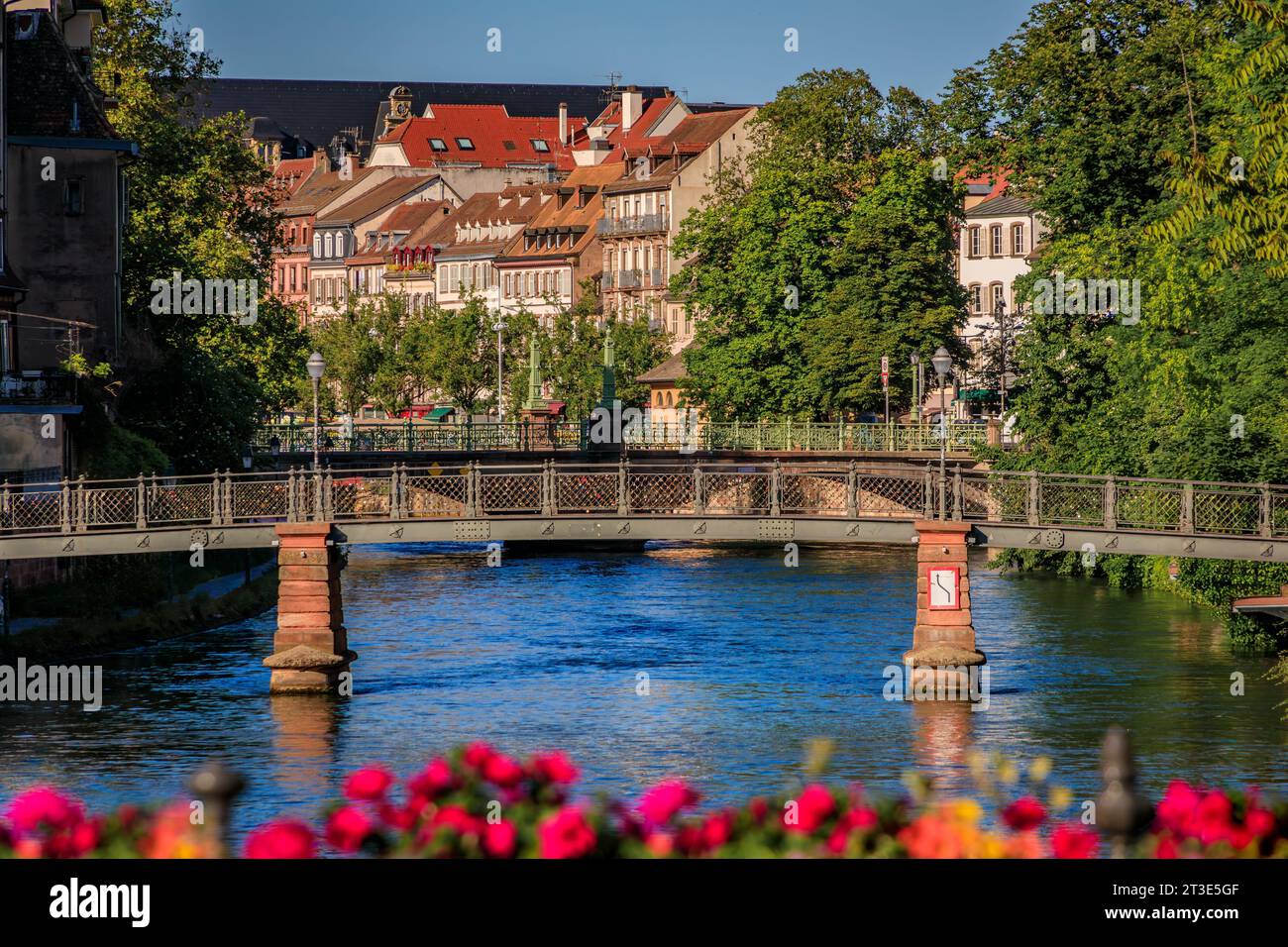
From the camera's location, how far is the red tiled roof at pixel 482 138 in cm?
18175

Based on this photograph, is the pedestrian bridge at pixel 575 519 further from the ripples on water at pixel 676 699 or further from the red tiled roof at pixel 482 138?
the red tiled roof at pixel 482 138

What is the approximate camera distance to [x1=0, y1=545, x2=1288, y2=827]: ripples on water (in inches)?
1264

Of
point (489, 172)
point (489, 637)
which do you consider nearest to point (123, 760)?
point (489, 637)

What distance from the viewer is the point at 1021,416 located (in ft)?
200

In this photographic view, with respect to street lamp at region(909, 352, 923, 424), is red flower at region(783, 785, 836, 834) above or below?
below

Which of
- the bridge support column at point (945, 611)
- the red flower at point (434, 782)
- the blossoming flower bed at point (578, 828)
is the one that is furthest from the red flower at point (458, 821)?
the bridge support column at point (945, 611)

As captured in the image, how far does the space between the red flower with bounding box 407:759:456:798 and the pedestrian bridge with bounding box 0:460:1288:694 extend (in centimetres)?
2879

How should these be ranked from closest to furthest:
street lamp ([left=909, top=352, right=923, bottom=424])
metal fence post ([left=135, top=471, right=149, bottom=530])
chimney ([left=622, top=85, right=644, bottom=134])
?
metal fence post ([left=135, top=471, right=149, bottom=530]) < street lamp ([left=909, top=352, right=923, bottom=424]) < chimney ([left=622, top=85, right=644, bottom=134])

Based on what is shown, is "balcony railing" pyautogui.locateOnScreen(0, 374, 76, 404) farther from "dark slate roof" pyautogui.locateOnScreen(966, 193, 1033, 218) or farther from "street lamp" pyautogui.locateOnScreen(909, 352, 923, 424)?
"dark slate roof" pyautogui.locateOnScreen(966, 193, 1033, 218)

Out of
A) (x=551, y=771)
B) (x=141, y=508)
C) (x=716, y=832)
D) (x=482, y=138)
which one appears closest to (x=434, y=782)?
(x=551, y=771)

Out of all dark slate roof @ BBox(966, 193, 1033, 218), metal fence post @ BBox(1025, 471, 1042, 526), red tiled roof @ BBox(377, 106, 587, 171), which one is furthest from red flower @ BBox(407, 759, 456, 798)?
red tiled roof @ BBox(377, 106, 587, 171)

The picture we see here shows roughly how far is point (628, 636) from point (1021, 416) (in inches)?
623

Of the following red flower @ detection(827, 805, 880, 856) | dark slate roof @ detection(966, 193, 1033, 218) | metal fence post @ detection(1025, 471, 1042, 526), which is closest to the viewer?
red flower @ detection(827, 805, 880, 856)

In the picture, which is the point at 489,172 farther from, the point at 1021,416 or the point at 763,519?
the point at 763,519
